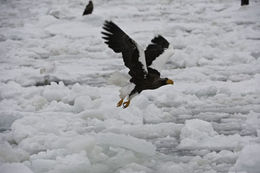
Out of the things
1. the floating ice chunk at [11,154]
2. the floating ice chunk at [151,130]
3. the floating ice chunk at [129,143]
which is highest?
the floating ice chunk at [11,154]

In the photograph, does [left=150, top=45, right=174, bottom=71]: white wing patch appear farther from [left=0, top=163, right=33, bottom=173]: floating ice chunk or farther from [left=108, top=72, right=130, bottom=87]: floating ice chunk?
[left=0, top=163, right=33, bottom=173]: floating ice chunk

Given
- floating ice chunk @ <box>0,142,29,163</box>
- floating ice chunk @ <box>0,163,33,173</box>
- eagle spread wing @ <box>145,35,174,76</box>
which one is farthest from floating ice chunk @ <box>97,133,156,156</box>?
eagle spread wing @ <box>145,35,174,76</box>

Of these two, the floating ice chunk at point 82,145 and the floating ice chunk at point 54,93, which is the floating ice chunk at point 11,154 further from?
the floating ice chunk at point 54,93

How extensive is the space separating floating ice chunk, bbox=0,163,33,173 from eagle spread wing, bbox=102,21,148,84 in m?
1.67

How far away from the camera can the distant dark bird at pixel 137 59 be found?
416 centimetres

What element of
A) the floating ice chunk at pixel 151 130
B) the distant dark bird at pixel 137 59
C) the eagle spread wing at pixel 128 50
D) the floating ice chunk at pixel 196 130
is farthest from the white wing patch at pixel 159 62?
the floating ice chunk at pixel 196 130

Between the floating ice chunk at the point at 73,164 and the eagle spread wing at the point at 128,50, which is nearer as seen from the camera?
the floating ice chunk at the point at 73,164

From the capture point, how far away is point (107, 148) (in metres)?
3.51

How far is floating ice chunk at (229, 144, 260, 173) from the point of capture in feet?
9.85

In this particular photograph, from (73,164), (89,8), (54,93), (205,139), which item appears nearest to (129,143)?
(73,164)

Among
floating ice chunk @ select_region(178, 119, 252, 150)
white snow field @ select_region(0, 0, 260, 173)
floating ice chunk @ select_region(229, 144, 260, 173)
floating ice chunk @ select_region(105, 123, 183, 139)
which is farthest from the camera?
floating ice chunk @ select_region(105, 123, 183, 139)

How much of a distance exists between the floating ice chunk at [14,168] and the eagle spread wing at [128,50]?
1.67m

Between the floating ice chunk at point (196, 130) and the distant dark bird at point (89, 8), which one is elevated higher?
the floating ice chunk at point (196, 130)

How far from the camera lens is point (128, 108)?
4496 millimetres
